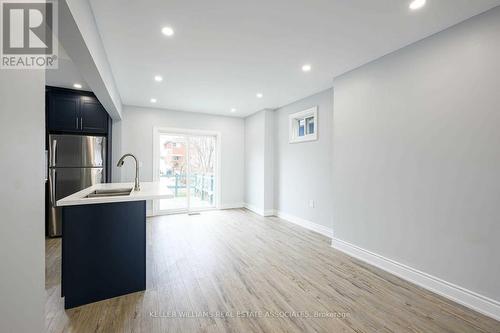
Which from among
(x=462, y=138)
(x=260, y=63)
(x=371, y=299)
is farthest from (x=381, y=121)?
(x=371, y=299)

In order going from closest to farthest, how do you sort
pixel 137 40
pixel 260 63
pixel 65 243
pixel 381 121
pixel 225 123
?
pixel 65 243 < pixel 137 40 < pixel 381 121 < pixel 260 63 < pixel 225 123

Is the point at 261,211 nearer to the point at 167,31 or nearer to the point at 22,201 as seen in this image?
the point at 167,31

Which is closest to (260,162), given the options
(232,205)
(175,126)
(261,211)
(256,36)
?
(261,211)

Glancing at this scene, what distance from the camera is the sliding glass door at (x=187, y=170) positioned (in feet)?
18.5

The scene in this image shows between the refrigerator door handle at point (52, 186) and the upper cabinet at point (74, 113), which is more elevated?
the upper cabinet at point (74, 113)

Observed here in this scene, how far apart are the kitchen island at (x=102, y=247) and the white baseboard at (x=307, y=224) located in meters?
2.93

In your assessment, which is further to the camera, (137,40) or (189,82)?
(189,82)

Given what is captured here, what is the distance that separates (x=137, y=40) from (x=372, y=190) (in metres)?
3.31

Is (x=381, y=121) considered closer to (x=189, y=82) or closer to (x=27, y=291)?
(x=189, y=82)

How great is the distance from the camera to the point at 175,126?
5.63m

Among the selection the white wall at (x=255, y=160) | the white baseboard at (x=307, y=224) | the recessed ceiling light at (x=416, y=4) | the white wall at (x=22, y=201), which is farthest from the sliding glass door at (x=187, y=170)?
the recessed ceiling light at (x=416, y=4)

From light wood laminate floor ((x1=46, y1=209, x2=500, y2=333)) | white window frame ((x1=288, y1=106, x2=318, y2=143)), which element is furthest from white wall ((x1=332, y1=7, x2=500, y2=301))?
white window frame ((x1=288, y1=106, x2=318, y2=143))

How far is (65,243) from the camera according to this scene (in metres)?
1.94

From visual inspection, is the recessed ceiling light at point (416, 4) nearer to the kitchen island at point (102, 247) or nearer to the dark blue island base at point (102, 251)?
the kitchen island at point (102, 247)
